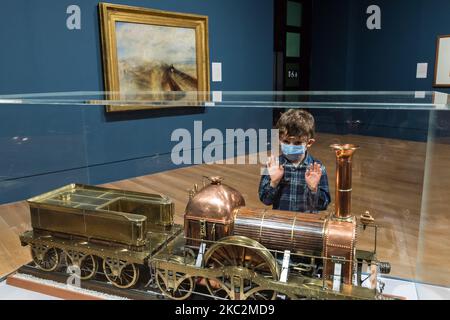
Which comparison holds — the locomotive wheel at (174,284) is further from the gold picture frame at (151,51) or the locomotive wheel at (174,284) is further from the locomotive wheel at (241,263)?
the gold picture frame at (151,51)

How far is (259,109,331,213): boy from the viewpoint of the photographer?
1767 mm

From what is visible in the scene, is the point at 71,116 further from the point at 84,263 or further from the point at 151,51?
the point at 151,51

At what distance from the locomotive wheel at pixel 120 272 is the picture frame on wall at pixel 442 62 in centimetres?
501

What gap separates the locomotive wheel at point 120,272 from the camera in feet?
5.63

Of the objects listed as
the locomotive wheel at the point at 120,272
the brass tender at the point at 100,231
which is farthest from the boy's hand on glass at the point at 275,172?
the locomotive wheel at the point at 120,272

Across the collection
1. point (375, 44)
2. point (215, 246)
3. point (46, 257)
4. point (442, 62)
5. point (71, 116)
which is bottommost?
point (46, 257)

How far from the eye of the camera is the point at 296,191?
1.89 meters

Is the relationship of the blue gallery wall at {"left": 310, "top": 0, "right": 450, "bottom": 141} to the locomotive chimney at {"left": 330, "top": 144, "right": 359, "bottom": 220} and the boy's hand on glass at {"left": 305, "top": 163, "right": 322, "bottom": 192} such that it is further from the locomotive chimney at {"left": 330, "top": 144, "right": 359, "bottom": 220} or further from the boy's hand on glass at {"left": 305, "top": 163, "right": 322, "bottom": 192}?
the locomotive chimney at {"left": 330, "top": 144, "right": 359, "bottom": 220}

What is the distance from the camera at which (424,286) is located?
1.85 m

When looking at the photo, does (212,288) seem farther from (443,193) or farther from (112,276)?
(443,193)

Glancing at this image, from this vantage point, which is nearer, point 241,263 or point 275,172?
point 241,263

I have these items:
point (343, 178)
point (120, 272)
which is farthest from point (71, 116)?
point (343, 178)

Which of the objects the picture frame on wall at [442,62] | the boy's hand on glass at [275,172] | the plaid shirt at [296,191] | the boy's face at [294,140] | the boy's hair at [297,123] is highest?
the picture frame on wall at [442,62]

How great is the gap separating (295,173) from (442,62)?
176 inches
